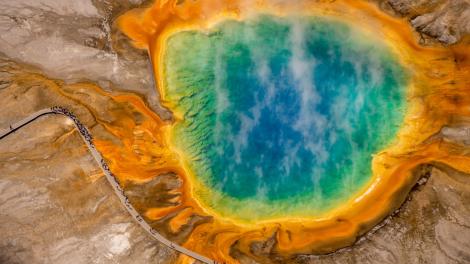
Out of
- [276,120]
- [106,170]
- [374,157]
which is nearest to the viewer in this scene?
[106,170]

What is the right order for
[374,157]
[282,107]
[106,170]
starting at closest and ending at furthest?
[106,170] < [374,157] < [282,107]

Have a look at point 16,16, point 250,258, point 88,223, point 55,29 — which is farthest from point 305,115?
point 16,16

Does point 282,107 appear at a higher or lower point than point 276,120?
higher

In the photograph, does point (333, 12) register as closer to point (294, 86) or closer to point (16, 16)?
point (294, 86)

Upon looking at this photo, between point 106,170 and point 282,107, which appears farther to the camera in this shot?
point 282,107

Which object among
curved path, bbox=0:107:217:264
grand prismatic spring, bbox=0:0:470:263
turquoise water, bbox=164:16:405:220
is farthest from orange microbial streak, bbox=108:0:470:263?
turquoise water, bbox=164:16:405:220

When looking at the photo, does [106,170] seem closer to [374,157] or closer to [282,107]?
[282,107]

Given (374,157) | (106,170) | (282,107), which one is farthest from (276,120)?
(106,170)
